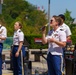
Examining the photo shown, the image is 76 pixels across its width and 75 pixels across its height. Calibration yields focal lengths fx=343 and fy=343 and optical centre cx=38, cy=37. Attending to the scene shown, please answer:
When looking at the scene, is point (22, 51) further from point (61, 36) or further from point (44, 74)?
point (61, 36)

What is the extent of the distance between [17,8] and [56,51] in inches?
2811

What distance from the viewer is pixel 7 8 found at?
75.0 meters

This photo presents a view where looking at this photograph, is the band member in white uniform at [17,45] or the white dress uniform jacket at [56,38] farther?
the band member in white uniform at [17,45]

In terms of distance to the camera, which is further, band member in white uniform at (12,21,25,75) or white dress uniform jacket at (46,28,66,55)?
band member in white uniform at (12,21,25,75)

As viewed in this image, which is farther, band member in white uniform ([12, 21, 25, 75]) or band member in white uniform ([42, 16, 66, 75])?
band member in white uniform ([12, 21, 25, 75])

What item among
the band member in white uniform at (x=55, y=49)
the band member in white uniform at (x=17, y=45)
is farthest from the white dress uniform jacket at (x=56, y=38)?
the band member in white uniform at (x=17, y=45)

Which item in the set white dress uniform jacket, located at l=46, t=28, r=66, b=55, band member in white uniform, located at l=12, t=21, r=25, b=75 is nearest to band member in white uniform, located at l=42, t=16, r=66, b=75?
white dress uniform jacket, located at l=46, t=28, r=66, b=55

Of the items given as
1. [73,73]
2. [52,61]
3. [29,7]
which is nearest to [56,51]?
[52,61]

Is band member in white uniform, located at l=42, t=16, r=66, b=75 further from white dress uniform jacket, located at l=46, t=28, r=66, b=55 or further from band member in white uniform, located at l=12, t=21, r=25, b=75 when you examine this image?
band member in white uniform, located at l=12, t=21, r=25, b=75

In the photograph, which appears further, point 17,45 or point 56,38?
point 17,45

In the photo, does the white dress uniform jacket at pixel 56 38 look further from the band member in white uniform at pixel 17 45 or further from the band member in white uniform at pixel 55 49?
the band member in white uniform at pixel 17 45

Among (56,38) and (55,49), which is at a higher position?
(56,38)

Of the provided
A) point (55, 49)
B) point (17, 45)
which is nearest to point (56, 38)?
point (55, 49)

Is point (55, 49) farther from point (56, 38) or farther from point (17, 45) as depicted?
point (17, 45)
